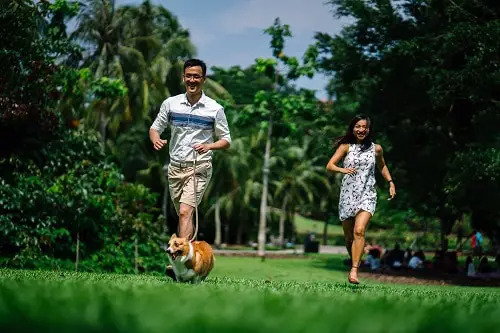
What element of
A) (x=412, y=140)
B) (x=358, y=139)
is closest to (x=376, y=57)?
(x=412, y=140)

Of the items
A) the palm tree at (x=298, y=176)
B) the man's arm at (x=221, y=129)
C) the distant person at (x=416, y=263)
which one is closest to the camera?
the man's arm at (x=221, y=129)

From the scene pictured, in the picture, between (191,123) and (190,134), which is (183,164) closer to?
(190,134)

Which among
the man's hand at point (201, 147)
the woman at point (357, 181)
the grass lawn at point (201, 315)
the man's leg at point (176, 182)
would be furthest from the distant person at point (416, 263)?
the grass lawn at point (201, 315)

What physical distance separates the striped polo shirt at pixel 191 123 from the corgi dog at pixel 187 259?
124cm

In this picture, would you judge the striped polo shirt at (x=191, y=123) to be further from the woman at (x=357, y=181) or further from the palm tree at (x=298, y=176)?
the palm tree at (x=298, y=176)

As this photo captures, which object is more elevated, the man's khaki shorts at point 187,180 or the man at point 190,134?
the man at point 190,134

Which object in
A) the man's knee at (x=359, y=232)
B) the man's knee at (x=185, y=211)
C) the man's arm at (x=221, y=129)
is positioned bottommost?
the man's knee at (x=359, y=232)

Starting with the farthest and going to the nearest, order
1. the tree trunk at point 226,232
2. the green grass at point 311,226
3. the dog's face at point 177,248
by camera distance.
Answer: the green grass at point 311,226 < the tree trunk at point 226,232 < the dog's face at point 177,248

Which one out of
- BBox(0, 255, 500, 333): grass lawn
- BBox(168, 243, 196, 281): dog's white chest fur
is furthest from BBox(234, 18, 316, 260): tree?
BBox(0, 255, 500, 333): grass lawn

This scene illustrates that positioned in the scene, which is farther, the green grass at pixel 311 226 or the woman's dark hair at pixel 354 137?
the green grass at pixel 311 226

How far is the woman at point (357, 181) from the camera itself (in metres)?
8.84

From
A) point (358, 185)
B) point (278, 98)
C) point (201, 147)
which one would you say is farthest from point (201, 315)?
point (278, 98)

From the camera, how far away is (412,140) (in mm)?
24391

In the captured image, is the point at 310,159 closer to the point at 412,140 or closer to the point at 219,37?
the point at 219,37
